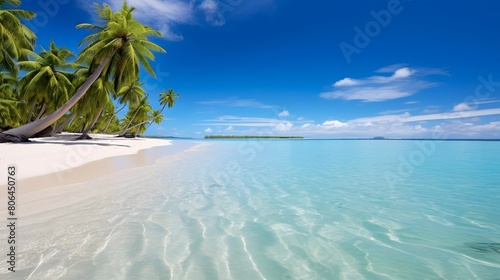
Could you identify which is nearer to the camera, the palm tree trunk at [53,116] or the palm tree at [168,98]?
the palm tree trunk at [53,116]

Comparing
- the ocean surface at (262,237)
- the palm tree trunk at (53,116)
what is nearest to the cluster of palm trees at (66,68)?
the palm tree trunk at (53,116)

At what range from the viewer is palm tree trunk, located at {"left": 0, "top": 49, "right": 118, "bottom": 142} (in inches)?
758

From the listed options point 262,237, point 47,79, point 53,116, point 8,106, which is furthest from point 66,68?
point 262,237

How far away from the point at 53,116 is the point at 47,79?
36.6 feet

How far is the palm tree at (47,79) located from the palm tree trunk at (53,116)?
8.37 metres

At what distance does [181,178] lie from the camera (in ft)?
32.9

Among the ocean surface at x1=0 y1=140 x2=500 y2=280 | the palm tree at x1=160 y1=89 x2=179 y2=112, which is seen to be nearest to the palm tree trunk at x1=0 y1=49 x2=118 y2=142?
the ocean surface at x1=0 y1=140 x2=500 y2=280

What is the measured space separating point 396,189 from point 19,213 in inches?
394

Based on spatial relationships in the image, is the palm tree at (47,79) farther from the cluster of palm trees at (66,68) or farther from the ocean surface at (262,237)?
the ocean surface at (262,237)

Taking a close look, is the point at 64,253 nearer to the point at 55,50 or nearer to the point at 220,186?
the point at 220,186

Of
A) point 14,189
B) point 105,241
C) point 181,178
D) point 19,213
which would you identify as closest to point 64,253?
point 105,241

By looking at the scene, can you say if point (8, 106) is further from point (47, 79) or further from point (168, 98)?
point (168, 98)

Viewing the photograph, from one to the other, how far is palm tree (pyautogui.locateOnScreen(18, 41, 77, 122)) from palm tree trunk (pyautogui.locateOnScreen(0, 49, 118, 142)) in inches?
330

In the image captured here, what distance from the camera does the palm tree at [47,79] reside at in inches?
1049
